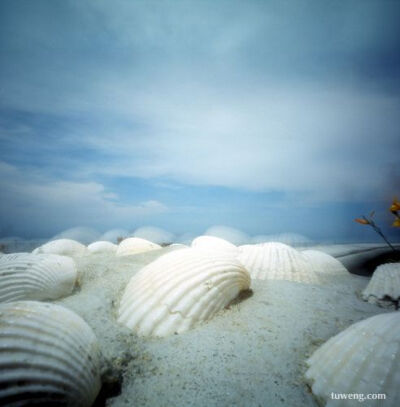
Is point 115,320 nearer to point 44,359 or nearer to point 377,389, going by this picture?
point 44,359

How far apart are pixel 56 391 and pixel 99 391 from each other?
34 centimetres

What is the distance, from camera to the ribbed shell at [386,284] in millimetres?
2990

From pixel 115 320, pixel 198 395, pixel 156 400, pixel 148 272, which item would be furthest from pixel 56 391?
pixel 148 272

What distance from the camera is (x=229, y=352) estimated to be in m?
1.71

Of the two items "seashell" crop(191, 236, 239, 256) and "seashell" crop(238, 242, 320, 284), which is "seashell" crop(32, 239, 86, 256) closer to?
"seashell" crop(191, 236, 239, 256)

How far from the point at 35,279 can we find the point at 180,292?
6.40ft

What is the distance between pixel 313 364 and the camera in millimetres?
1520

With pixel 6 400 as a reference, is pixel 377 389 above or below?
below

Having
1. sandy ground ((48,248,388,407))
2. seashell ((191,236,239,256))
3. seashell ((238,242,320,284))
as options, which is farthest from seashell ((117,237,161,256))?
sandy ground ((48,248,388,407))

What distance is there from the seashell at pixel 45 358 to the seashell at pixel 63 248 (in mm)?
6252

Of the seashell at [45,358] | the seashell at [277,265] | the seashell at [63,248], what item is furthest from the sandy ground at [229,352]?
the seashell at [63,248]

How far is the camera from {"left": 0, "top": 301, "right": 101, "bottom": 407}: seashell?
41.3 inches

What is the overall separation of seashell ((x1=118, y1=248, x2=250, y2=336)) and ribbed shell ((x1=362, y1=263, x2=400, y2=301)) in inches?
74.3

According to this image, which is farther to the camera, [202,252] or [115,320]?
[202,252]
